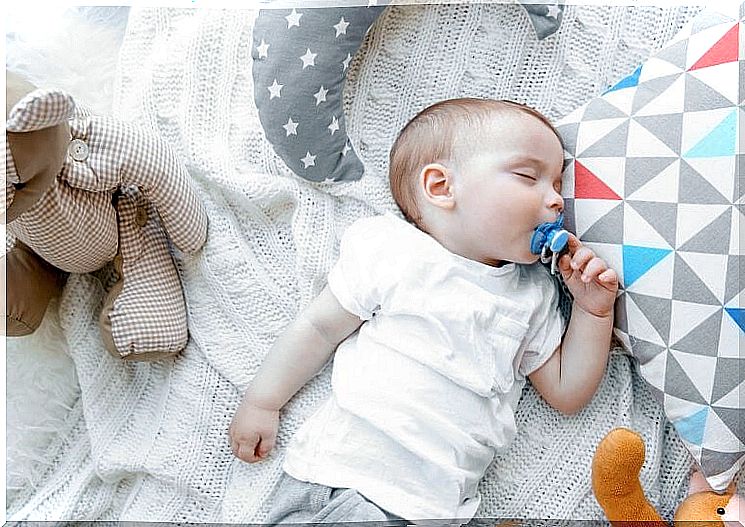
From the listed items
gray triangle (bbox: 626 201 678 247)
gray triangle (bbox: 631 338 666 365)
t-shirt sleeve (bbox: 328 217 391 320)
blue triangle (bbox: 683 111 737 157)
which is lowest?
gray triangle (bbox: 631 338 666 365)

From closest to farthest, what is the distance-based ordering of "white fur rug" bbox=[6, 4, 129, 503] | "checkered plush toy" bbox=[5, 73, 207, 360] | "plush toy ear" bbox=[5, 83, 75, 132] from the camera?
"plush toy ear" bbox=[5, 83, 75, 132]
"checkered plush toy" bbox=[5, 73, 207, 360]
"white fur rug" bbox=[6, 4, 129, 503]

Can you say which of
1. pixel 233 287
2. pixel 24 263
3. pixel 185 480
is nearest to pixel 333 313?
pixel 233 287

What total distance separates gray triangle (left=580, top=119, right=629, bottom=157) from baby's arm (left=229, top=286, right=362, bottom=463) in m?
0.40

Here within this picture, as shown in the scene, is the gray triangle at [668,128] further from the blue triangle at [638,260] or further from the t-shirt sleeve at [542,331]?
the t-shirt sleeve at [542,331]

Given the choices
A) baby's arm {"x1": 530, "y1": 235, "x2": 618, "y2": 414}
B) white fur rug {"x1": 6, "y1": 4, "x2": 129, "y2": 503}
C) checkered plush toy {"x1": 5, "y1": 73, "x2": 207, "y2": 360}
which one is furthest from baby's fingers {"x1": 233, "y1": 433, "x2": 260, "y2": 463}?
baby's arm {"x1": 530, "y1": 235, "x2": 618, "y2": 414}

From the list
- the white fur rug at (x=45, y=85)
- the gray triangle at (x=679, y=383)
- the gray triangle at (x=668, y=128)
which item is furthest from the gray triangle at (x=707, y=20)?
the white fur rug at (x=45, y=85)

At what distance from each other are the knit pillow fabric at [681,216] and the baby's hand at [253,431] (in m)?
0.51

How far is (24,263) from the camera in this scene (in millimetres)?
1209

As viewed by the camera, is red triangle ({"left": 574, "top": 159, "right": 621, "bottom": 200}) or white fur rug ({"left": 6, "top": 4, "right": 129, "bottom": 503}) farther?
white fur rug ({"left": 6, "top": 4, "right": 129, "bottom": 503})

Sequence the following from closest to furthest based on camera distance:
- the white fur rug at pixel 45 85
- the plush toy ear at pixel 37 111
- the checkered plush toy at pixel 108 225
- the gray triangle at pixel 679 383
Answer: the plush toy ear at pixel 37 111 → the checkered plush toy at pixel 108 225 → the gray triangle at pixel 679 383 → the white fur rug at pixel 45 85

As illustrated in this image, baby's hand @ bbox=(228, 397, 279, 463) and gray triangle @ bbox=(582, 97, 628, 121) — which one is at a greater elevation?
gray triangle @ bbox=(582, 97, 628, 121)

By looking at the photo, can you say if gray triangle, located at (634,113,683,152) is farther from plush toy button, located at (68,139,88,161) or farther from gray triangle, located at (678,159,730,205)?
plush toy button, located at (68,139,88,161)

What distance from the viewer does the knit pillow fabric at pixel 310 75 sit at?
3.83ft

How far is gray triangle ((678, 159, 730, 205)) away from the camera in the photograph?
1.09 metres
